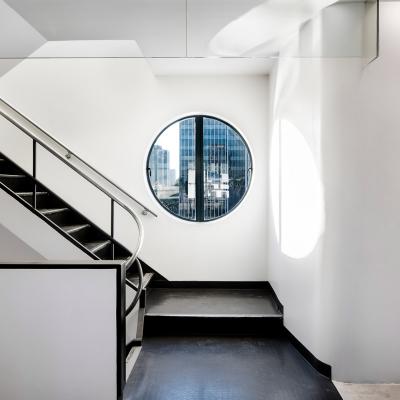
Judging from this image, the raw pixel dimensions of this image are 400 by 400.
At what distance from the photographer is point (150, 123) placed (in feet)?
14.4

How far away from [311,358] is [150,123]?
3.08 meters

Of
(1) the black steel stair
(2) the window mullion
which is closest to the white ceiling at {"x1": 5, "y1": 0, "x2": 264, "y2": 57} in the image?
(1) the black steel stair

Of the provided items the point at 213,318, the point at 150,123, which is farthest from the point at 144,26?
the point at 213,318

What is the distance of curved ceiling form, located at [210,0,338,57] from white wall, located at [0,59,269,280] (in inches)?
81.4

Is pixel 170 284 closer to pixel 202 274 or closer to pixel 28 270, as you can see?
pixel 202 274

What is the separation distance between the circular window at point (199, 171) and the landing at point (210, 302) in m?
0.94

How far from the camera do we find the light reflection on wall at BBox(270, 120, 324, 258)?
2852mm

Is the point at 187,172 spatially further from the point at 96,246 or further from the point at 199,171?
the point at 96,246

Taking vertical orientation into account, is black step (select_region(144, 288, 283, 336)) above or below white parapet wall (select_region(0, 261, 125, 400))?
below

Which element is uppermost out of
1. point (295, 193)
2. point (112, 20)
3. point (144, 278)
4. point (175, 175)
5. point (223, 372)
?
point (112, 20)

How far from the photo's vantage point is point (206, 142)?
4.59m

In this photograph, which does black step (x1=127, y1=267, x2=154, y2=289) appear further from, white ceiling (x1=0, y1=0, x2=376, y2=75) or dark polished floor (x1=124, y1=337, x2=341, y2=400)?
white ceiling (x1=0, y1=0, x2=376, y2=75)

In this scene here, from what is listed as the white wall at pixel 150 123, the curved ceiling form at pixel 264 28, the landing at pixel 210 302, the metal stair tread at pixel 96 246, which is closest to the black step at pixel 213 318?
the landing at pixel 210 302

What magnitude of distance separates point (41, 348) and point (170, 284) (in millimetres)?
2433
